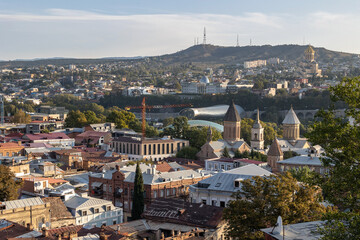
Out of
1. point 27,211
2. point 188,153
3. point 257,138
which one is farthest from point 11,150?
point 27,211

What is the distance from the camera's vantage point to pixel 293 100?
116500mm

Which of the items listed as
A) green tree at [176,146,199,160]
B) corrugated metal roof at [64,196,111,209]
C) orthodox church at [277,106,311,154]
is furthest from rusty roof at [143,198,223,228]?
orthodox church at [277,106,311,154]

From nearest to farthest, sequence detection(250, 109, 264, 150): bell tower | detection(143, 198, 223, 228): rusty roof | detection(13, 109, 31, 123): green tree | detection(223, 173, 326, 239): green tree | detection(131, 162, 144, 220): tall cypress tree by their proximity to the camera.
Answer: detection(223, 173, 326, 239): green tree, detection(143, 198, 223, 228): rusty roof, detection(131, 162, 144, 220): tall cypress tree, detection(250, 109, 264, 150): bell tower, detection(13, 109, 31, 123): green tree

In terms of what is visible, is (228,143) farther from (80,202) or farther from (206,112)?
(206,112)

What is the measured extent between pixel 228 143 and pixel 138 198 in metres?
26.2

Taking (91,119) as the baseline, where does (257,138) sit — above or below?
above

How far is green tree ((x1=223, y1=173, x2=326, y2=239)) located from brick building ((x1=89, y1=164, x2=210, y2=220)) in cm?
1259

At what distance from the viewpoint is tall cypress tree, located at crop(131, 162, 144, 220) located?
31.5 meters

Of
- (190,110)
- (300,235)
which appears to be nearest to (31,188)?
(300,235)

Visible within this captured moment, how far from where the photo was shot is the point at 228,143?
57.2m

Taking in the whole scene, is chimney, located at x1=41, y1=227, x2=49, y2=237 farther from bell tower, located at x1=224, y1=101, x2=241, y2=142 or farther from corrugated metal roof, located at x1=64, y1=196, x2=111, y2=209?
bell tower, located at x1=224, y1=101, x2=241, y2=142

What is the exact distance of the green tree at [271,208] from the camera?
71.2 feet

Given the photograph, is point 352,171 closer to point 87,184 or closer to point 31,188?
point 31,188

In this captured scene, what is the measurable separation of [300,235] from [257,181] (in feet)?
16.6
